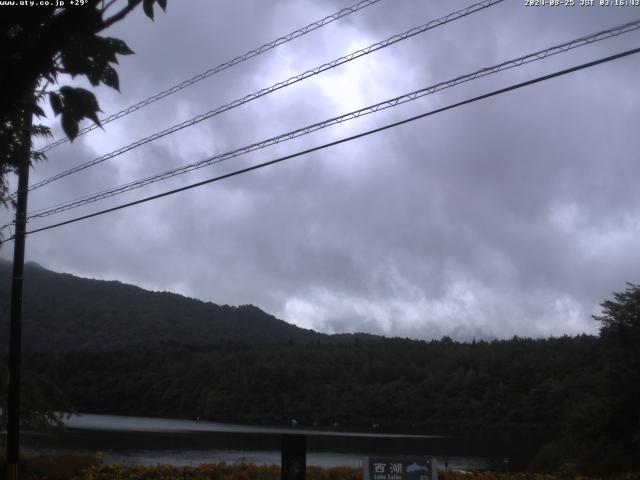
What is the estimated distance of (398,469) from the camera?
31.7ft

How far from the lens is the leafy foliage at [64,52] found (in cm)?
333

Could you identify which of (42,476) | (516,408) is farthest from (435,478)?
(516,408)

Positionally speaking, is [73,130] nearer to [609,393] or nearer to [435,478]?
[435,478]

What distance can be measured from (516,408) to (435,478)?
78.0 meters

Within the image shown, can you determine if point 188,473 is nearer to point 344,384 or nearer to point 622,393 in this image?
point 622,393

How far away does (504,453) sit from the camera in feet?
153

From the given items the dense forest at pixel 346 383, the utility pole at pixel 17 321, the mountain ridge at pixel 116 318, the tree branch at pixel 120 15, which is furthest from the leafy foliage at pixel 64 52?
the dense forest at pixel 346 383

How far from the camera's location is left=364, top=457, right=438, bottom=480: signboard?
31.6ft

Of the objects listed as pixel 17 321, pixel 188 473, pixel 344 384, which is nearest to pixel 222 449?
pixel 188 473

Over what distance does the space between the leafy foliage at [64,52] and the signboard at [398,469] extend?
710 centimetres

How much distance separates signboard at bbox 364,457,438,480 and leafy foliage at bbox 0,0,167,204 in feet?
23.3

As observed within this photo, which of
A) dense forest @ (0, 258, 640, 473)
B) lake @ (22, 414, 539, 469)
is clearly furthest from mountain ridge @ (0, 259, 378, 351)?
lake @ (22, 414, 539, 469)

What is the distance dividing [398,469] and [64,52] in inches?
293

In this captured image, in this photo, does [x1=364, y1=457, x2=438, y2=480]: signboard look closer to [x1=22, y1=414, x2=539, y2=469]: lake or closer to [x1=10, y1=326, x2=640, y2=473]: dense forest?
[x1=22, y1=414, x2=539, y2=469]: lake
